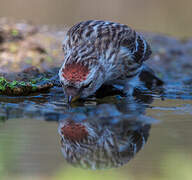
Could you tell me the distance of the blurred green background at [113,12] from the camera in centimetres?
1559

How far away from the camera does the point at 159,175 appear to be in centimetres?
422

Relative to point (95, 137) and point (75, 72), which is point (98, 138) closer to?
point (95, 137)

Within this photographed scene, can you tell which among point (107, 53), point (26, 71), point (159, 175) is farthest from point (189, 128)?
point (26, 71)

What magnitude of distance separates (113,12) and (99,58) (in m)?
9.67

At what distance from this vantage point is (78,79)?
20.0 ft

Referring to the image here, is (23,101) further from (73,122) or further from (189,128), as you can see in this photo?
(189,128)

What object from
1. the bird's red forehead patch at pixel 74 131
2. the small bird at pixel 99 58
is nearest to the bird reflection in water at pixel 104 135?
the bird's red forehead patch at pixel 74 131

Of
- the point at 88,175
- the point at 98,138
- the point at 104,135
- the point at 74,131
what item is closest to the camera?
the point at 88,175

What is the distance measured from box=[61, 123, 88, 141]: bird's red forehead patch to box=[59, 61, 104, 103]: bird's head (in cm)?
A: 72

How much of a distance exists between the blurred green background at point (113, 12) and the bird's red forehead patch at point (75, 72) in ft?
29.5

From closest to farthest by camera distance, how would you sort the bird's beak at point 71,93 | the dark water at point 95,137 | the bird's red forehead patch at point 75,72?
the dark water at point 95,137 → the bird's red forehead patch at point 75,72 → the bird's beak at point 71,93

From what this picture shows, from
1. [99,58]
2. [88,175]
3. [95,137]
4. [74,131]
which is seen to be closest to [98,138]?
[95,137]

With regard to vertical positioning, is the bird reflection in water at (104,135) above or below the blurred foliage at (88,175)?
below

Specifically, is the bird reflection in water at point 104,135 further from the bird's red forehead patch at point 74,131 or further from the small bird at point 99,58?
the small bird at point 99,58
